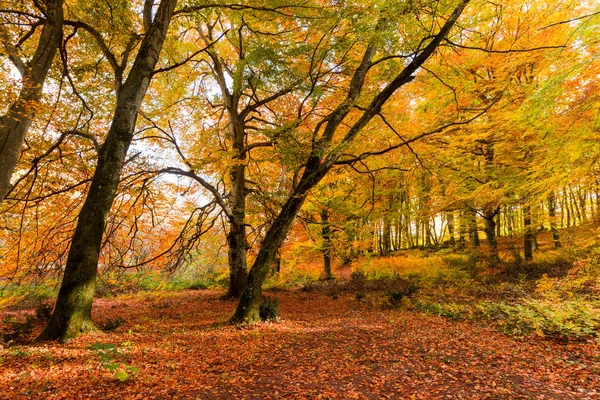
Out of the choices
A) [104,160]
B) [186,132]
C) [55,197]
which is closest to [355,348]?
[104,160]

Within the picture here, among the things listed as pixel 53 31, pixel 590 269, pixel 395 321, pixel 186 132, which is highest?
pixel 186 132

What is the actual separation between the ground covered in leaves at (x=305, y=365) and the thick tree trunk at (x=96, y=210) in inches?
16.8

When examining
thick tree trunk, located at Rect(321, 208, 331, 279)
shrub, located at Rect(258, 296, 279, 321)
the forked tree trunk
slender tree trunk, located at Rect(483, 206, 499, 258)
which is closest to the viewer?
the forked tree trunk

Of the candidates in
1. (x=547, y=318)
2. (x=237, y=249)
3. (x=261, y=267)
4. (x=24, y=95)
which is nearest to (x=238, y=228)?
(x=237, y=249)

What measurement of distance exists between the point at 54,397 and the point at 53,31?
528 centimetres

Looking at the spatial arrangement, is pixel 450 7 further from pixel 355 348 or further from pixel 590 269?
pixel 590 269

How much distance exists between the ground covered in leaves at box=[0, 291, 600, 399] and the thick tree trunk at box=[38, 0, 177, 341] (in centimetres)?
43

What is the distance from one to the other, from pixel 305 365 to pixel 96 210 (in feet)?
14.9

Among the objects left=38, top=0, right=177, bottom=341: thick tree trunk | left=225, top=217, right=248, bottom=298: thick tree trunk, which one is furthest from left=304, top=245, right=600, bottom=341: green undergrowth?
left=38, top=0, right=177, bottom=341: thick tree trunk

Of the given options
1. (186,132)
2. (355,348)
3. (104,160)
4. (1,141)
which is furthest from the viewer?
(186,132)

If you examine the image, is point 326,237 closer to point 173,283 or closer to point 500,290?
point 500,290

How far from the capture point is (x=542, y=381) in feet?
12.4

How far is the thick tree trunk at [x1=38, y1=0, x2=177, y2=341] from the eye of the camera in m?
5.00

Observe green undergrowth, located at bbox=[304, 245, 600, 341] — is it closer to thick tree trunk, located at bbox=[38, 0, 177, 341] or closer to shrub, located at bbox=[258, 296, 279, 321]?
shrub, located at bbox=[258, 296, 279, 321]
